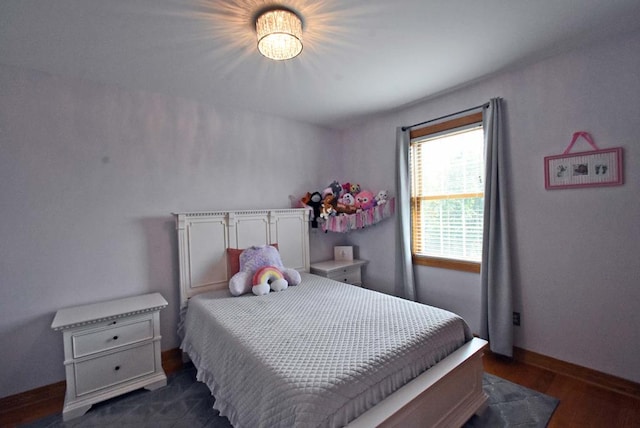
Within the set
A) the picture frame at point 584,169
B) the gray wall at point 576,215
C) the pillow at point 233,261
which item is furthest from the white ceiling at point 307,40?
the pillow at point 233,261

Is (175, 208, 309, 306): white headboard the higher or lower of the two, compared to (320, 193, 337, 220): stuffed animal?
lower

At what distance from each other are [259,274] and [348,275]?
1.33 meters

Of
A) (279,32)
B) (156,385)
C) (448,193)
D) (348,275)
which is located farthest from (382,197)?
(156,385)

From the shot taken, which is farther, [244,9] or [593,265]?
[593,265]

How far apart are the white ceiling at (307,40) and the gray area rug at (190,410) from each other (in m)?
2.39

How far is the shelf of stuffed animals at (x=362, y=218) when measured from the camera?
10.7 ft

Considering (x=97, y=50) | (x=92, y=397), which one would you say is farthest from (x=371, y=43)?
(x=92, y=397)

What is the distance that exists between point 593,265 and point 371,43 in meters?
2.21

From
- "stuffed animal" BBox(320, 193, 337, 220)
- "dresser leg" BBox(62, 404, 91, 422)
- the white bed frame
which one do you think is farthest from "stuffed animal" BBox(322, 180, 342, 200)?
"dresser leg" BBox(62, 404, 91, 422)

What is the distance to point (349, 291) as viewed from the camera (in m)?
2.38

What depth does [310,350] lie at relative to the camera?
1421 millimetres

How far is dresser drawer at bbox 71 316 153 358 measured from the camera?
187 cm

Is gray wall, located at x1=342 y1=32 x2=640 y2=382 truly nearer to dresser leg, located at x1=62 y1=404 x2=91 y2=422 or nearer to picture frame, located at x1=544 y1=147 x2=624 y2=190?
picture frame, located at x1=544 y1=147 x2=624 y2=190

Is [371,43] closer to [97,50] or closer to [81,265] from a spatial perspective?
[97,50]
